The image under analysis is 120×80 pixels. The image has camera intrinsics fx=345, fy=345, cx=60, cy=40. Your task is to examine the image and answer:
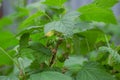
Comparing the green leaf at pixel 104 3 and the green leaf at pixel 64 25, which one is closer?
the green leaf at pixel 64 25

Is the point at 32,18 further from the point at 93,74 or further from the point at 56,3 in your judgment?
the point at 93,74

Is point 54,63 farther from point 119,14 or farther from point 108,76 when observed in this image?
point 119,14

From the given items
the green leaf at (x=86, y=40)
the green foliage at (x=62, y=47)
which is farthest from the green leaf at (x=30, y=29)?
the green leaf at (x=86, y=40)

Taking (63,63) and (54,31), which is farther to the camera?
(63,63)

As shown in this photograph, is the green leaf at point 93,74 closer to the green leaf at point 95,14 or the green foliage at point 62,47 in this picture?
the green foliage at point 62,47

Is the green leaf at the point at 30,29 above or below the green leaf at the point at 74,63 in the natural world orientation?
above

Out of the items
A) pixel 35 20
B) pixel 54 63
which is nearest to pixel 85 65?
pixel 54 63
